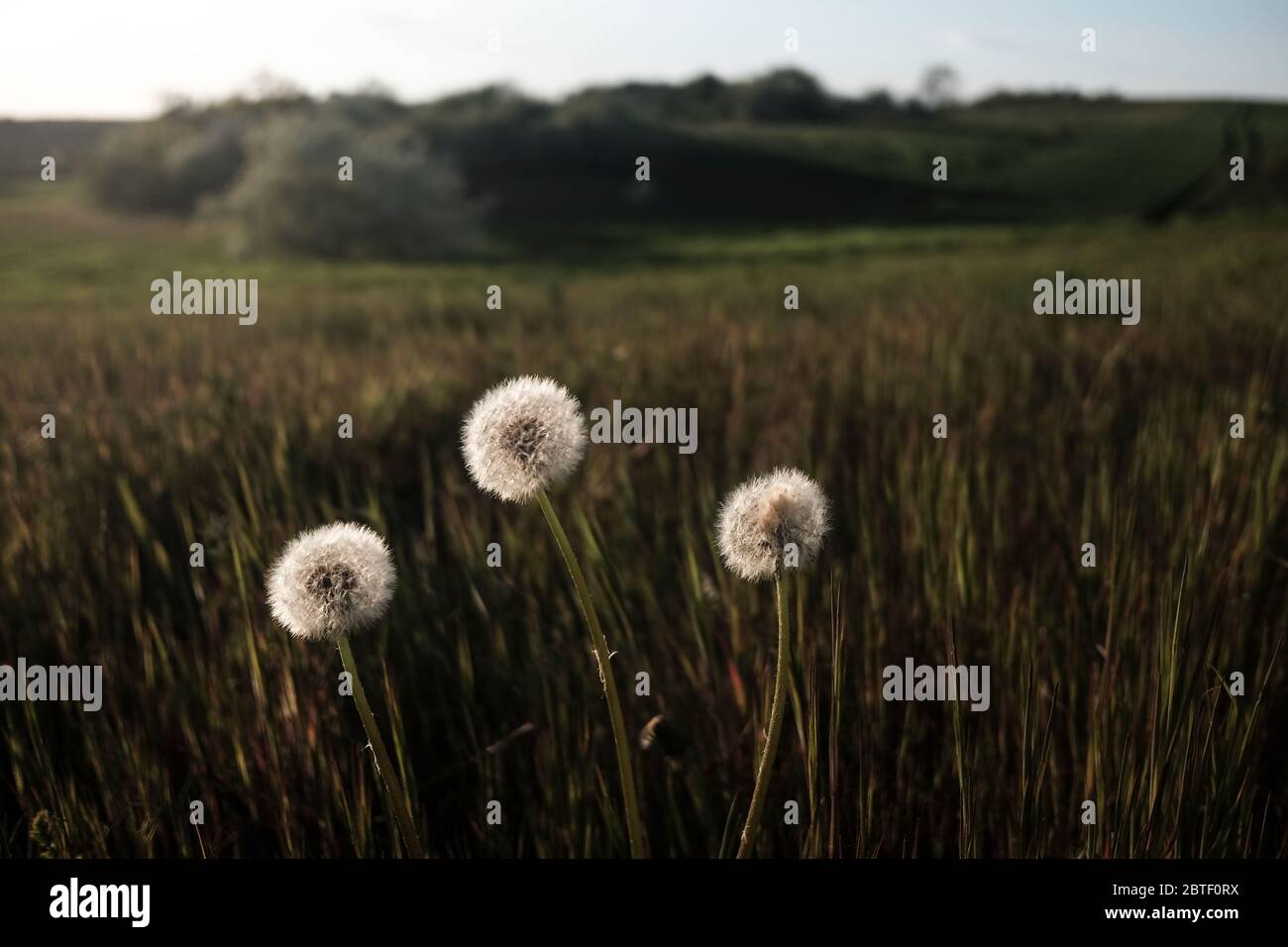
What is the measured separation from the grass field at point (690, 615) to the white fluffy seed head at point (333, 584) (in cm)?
37

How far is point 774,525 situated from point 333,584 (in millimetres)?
596

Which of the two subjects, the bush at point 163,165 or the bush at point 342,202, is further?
the bush at point 163,165

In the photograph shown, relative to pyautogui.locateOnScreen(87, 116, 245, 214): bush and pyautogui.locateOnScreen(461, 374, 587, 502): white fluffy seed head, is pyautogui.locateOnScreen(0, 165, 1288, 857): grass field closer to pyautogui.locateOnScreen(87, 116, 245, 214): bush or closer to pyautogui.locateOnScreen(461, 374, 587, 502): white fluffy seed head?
pyautogui.locateOnScreen(461, 374, 587, 502): white fluffy seed head

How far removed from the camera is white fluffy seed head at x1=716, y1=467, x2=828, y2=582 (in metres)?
1.27

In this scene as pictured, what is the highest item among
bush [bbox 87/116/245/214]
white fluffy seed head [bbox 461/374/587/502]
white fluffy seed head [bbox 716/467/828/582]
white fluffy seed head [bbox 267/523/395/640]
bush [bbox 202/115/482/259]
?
bush [bbox 87/116/245/214]

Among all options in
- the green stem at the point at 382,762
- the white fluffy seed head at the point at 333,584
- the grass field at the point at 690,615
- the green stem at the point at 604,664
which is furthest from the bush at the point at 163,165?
the green stem at the point at 604,664

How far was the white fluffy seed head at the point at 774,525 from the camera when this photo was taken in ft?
4.18

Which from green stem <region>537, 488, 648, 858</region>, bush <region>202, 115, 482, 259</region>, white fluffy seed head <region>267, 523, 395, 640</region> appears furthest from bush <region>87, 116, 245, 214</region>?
green stem <region>537, 488, 648, 858</region>

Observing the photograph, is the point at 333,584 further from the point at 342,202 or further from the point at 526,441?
the point at 342,202

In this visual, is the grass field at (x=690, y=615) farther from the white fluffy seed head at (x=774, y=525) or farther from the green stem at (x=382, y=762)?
the green stem at (x=382, y=762)

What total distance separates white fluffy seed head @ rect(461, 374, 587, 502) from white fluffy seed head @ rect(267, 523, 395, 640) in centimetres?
19

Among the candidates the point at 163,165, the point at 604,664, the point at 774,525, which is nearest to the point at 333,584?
the point at 604,664
